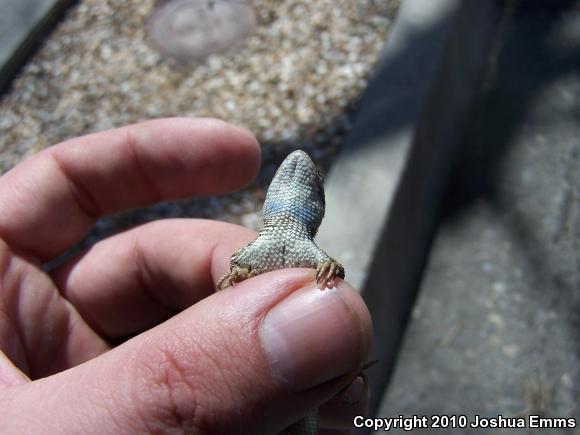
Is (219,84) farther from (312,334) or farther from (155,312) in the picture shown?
(312,334)

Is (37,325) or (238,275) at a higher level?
(238,275)

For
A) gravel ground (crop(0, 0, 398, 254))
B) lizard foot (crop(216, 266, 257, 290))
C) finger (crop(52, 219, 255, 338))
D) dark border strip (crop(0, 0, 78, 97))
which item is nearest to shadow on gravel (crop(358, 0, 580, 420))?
gravel ground (crop(0, 0, 398, 254))

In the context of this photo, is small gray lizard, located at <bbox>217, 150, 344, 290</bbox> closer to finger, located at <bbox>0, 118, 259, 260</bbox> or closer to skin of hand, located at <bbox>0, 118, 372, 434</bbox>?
skin of hand, located at <bbox>0, 118, 372, 434</bbox>

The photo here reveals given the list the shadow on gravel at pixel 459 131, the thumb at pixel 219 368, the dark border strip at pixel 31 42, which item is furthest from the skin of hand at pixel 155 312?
the dark border strip at pixel 31 42

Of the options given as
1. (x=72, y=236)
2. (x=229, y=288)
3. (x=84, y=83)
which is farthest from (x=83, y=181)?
(x=84, y=83)

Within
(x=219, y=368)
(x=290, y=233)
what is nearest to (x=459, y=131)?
(x=290, y=233)

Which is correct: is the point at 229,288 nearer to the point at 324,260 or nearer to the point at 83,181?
the point at 324,260
